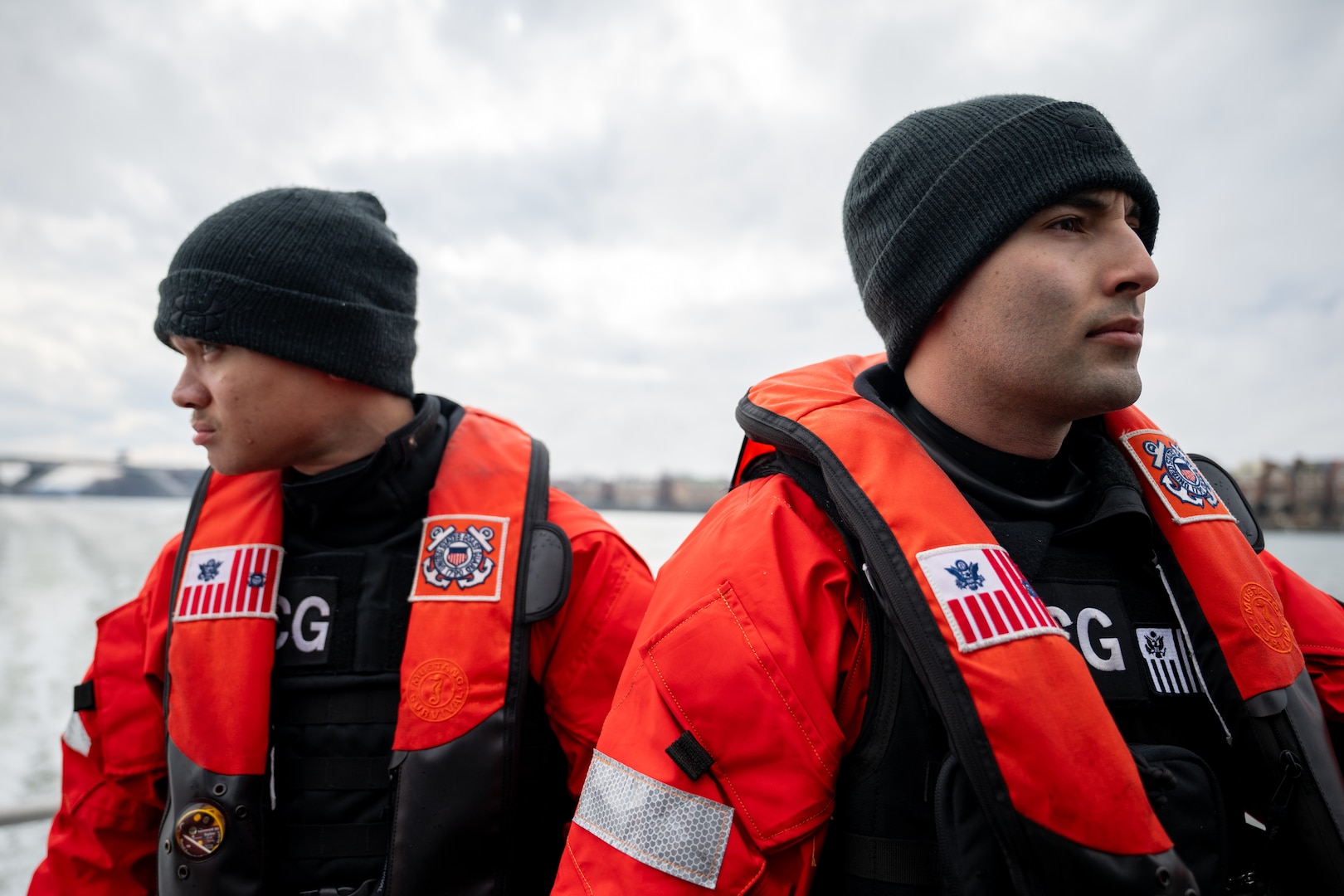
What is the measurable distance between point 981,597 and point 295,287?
1.80 m

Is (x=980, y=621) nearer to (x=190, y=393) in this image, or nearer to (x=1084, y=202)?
(x=1084, y=202)

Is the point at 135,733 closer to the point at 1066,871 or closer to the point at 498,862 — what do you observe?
the point at 498,862

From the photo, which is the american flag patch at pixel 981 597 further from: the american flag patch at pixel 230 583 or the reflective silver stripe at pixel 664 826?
the american flag patch at pixel 230 583

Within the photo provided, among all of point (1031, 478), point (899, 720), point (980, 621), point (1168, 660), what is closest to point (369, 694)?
point (899, 720)

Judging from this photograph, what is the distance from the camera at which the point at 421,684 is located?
66.9 inches

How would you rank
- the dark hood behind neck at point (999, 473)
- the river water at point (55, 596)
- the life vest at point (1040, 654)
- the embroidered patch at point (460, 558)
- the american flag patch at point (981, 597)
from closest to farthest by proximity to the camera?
the life vest at point (1040, 654), the american flag patch at point (981, 597), the dark hood behind neck at point (999, 473), the embroidered patch at point (460, 558), the river water at point (55, 596)

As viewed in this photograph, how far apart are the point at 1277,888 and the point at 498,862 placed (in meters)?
1.53

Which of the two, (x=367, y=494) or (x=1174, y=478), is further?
(x=367, y=494)

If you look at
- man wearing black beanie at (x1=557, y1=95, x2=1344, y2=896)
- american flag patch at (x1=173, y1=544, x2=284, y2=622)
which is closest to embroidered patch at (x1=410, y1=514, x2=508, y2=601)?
american flag patch at (x1=173, y1=544, x2=284, y2=622)

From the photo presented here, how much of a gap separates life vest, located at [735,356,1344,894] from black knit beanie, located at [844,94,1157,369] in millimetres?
238

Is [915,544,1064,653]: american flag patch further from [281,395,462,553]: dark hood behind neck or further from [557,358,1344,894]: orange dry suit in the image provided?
[281,395,462,553]: dark hood behind neck

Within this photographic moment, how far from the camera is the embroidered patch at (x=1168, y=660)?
133 centimetres

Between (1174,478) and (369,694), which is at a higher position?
(1174,478)

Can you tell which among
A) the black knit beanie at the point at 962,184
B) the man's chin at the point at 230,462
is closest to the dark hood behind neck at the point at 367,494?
the man's chin at the point at 230,462
